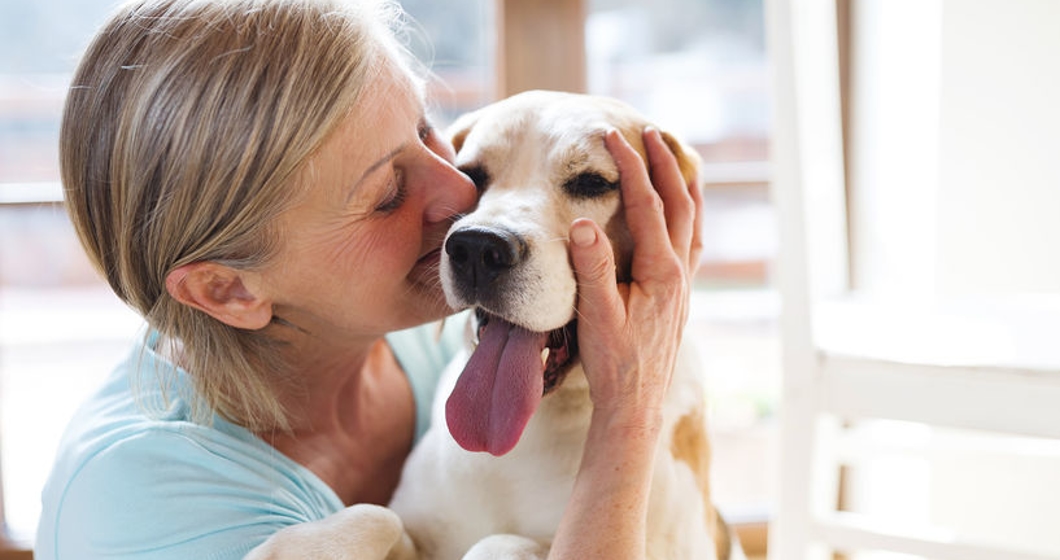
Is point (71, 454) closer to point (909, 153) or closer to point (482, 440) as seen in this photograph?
point (482, 440)

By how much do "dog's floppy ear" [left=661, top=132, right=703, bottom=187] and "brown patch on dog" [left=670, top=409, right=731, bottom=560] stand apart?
29 cm

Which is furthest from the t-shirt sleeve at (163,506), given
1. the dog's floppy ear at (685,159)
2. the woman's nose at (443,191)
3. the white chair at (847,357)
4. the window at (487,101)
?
the window at (487,101)

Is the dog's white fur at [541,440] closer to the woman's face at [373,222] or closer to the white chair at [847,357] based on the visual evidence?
the woman's face at [373,222]

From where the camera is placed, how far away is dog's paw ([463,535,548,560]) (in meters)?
0.94

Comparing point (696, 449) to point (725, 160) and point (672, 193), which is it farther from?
point (725, 160)

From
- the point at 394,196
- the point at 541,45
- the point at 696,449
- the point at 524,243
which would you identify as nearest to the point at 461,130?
the point at 394,196

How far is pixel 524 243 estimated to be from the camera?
0.94 m

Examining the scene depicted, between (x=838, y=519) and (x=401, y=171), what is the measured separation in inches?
36.6

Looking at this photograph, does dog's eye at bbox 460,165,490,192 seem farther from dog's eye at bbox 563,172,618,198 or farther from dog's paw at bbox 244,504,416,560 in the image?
dog's paw at bbox 244,504,416,560

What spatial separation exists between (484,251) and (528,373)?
0.13 meters

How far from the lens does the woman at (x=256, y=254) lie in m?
0.91

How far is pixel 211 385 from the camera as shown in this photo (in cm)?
101

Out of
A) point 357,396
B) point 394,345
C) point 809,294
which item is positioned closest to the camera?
point 357,396

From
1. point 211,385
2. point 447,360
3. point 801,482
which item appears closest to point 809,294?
point 801,482
